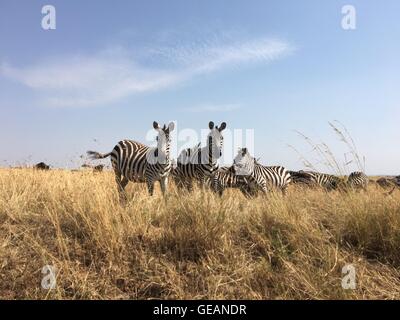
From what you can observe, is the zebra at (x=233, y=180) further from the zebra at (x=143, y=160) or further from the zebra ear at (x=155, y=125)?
the zebra ear at (x=155, y=125)

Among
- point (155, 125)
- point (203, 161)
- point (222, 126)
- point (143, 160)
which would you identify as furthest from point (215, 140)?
point (143, 160)

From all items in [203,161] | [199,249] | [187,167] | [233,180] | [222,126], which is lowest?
[233,180]

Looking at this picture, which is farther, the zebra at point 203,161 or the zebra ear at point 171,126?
the zebra at point 203,161

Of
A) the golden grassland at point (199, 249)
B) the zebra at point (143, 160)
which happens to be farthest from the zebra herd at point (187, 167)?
the golden grassland at point (199, 249)

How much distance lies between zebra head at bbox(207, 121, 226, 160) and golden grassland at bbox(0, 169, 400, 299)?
4440mm

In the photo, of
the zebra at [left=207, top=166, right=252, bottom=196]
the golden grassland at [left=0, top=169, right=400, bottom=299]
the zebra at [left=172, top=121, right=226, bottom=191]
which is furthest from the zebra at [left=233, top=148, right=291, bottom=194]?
the golden grassland at [left=0, top=169, right=400, bottom=299]

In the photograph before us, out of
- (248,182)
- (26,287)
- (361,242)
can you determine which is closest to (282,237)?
(361,242)

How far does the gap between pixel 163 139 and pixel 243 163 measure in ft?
11.0

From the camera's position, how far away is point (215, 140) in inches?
401

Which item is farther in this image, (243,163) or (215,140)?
(243,163)

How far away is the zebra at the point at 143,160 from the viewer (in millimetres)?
9109

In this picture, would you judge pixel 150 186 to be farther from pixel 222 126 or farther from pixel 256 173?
pixel 256 173

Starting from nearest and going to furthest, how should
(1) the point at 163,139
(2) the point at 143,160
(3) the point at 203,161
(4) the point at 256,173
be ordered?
(1) the point at 163,139 < (2) the point at 143,160 < (3) the point at 203,161 < (4) the point at 256,173

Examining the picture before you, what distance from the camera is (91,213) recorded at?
16.3ft
